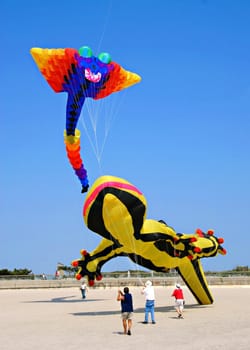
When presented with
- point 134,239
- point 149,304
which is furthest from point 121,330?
point 134,239

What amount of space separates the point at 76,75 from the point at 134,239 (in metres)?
6.17

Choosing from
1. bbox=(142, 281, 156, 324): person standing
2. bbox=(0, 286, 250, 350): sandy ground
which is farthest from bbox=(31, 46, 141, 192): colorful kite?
bbox=(0, 286, 250, 350): sandy ground

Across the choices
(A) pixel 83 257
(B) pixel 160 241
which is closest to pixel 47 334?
(B) pixel 160 241

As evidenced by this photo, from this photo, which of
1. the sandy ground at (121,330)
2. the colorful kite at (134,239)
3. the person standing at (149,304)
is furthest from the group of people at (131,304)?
the colorful kite at (134,239)

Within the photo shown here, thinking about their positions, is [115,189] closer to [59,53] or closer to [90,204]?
[90,204]

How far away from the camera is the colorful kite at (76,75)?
1622cm

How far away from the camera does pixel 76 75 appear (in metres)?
16.5

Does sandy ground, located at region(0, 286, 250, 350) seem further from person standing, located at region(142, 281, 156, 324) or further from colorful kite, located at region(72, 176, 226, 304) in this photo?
colorful kite, located at region(72, 176, 226, 304)

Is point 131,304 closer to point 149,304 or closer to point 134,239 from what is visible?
point 149,304

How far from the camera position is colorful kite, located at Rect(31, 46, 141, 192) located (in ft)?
53.2

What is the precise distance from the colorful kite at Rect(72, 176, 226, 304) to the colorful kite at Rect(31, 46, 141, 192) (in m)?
2.51

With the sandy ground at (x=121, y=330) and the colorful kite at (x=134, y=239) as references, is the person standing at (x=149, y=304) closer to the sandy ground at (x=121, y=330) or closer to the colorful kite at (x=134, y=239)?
the sandy ground at (x=121, y=330)

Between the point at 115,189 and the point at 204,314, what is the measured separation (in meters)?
5.49

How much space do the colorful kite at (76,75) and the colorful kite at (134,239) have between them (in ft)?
8.25
